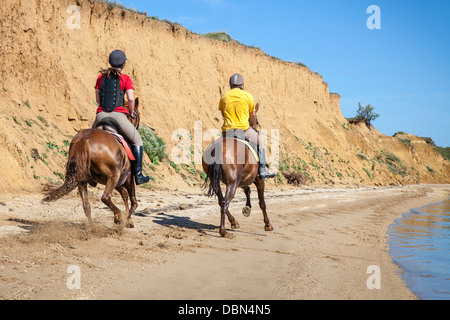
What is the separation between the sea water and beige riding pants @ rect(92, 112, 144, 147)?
489 cm

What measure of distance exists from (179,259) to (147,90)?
18084 mm

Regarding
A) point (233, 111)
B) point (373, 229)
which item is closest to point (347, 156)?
point (373, 229)

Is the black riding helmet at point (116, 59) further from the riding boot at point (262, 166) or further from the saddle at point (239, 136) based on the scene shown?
the riding boot at point (262, 166)

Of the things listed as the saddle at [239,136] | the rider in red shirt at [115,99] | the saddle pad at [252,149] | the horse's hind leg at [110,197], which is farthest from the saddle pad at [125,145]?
the saddle pad at [252,149]

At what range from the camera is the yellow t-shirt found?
325 inches

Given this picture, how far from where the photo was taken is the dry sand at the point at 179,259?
4086 millimetres

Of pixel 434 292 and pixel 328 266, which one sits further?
pixel 328 266

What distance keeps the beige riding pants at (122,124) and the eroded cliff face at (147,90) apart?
401cm

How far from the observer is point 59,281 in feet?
13.3

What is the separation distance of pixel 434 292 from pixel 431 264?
201 centimetres

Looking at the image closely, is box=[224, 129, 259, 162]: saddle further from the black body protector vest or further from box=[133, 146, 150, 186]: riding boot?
the black body protector vest

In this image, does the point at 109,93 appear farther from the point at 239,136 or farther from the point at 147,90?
the point at 147,90

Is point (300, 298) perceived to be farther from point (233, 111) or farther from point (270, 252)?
point (233, 111)
